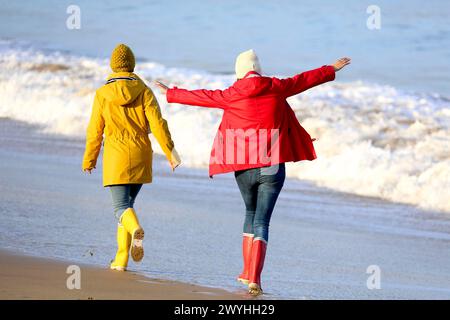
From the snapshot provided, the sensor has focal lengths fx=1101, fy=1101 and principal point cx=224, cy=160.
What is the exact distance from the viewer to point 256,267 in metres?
7.79

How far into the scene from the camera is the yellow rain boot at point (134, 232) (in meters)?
8.01

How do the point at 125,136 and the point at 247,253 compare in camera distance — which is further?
the point at 125,136

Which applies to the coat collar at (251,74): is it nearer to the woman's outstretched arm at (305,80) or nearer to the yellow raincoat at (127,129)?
the woman's outstretched arm at (305,80)

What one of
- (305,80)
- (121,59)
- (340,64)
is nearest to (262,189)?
(305,80)

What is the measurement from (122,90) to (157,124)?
0.37 m

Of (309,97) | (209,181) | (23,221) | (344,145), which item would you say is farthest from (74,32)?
(23,221)

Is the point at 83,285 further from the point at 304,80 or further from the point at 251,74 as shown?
the point at 304,80

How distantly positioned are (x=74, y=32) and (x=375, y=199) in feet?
128

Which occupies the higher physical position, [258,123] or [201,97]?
[201,97]

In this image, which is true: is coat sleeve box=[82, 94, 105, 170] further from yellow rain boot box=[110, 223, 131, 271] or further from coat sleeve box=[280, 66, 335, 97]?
coat sleeve box=[280, 66, 335, 97]

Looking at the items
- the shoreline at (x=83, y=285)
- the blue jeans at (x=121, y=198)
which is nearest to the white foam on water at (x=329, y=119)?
the blue jeans at (x=121, y=198)

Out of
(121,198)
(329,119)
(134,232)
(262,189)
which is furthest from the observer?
(329,119)

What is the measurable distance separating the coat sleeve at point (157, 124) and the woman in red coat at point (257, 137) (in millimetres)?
335
